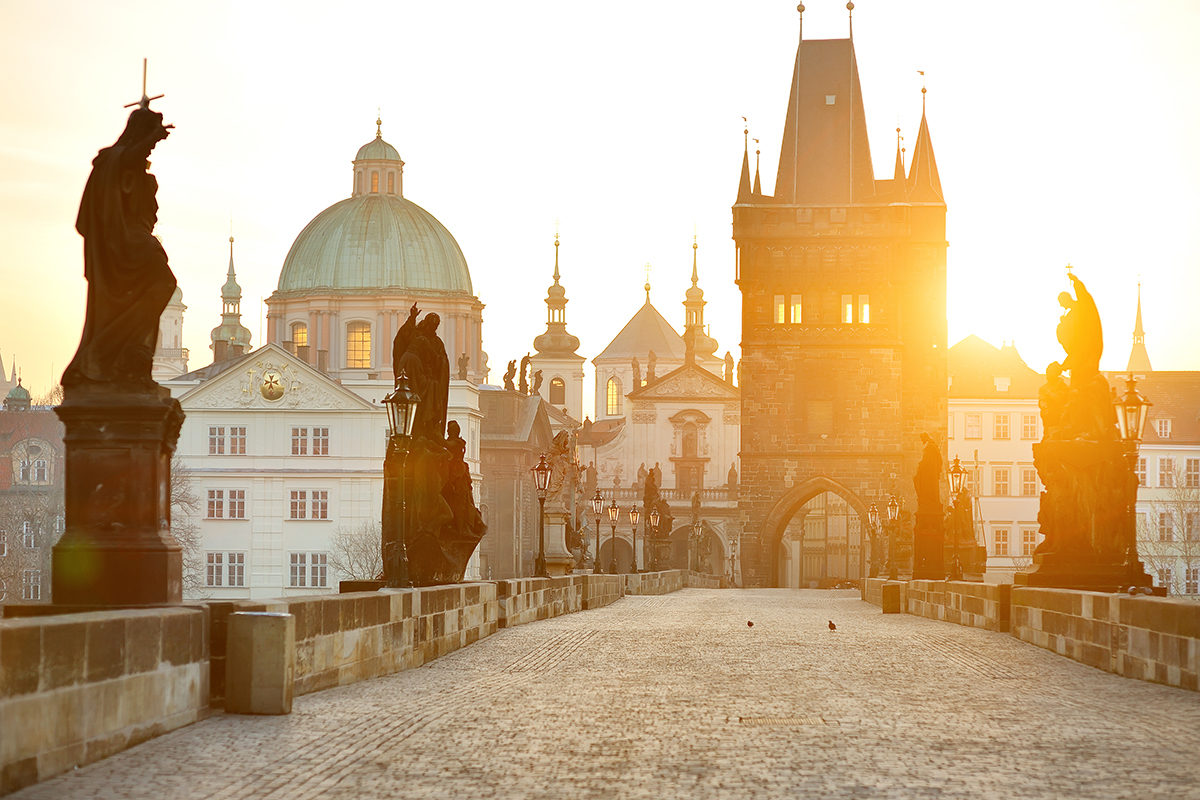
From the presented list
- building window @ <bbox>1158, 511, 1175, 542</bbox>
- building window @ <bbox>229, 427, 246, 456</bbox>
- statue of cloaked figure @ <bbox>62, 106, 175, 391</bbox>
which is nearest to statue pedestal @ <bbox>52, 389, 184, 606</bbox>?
statue of cloaked figure @ <bbox>62, 106, 175, 391</bbox>

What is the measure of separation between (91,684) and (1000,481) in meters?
97.3

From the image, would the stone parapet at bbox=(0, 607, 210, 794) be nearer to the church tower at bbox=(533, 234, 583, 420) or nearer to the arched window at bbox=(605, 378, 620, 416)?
the arched window at bbox=(605, 378, 620, 416)

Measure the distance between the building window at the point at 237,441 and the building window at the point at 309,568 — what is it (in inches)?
231

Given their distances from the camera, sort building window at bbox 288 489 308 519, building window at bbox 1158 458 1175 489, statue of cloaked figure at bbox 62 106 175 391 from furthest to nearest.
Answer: building window at bbox 1158 458 1175 489, building window at bbox 288 489 308 519, statue of cloaked figure at bbox 62 106 175 391

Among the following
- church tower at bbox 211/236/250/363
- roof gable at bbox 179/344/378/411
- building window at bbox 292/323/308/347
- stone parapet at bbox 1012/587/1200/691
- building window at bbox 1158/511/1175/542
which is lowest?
building window at bbox 1158/511/1175/542

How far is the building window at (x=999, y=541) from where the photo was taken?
10175 centimetres

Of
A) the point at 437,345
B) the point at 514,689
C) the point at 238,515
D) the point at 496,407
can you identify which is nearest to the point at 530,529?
the point at 496,407

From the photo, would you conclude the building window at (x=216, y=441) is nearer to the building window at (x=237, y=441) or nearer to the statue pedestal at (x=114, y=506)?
the building window at (x=237, y=441)

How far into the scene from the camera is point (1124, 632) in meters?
14.7

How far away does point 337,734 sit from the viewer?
1057cm

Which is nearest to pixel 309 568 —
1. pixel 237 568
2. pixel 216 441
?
pixel 237 568

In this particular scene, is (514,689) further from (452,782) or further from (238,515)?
(238,515)

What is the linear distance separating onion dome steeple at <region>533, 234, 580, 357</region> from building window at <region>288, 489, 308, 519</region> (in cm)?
7041

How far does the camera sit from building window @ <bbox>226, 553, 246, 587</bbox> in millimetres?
87750
